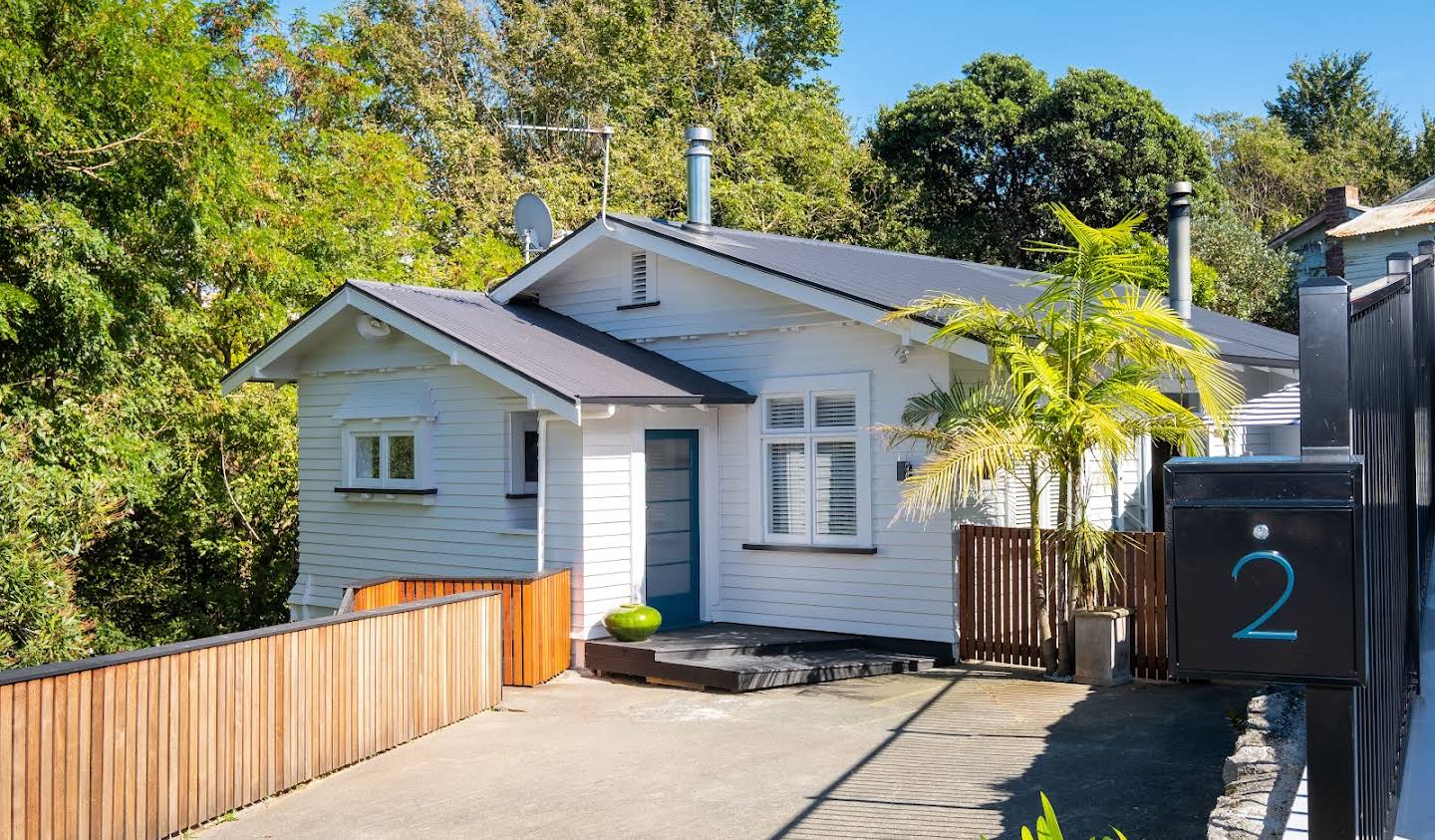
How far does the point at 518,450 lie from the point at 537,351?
1.08m

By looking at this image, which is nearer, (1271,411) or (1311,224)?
(1271,411)

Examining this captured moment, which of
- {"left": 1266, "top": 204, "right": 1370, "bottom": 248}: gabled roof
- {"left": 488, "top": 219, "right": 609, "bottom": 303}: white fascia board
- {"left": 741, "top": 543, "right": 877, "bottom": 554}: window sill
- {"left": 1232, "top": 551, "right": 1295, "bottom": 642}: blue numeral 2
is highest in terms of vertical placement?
{"left": 1266, "top": 204, "right": 1370, "bottom": 248}: gabled roof

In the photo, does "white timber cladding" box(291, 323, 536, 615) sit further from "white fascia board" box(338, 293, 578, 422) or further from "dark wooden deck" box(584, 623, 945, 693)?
"dark wooden deck" box(584, 623, 945, 693)

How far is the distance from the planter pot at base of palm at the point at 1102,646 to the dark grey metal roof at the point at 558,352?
13.6 ft

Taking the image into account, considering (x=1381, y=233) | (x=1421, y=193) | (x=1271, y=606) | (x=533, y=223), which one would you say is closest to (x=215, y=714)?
(x=1271, y=606)

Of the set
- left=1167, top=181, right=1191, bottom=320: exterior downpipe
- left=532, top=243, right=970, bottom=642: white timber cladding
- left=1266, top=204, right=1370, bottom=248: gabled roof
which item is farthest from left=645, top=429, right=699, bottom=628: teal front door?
left=1266, top=204, right=1370, bottom=248: gabled roof

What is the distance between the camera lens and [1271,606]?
298 cm

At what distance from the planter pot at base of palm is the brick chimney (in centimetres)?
2319

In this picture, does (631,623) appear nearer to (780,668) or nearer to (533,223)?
(780,668)

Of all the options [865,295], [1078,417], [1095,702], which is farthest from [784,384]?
[1095,702]

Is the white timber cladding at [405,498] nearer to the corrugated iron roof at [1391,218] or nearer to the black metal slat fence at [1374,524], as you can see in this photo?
the black metal slat fence at [1374,524]

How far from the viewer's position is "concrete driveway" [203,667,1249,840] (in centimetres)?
683

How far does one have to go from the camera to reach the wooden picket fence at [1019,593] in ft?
34.7

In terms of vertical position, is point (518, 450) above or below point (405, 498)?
above
